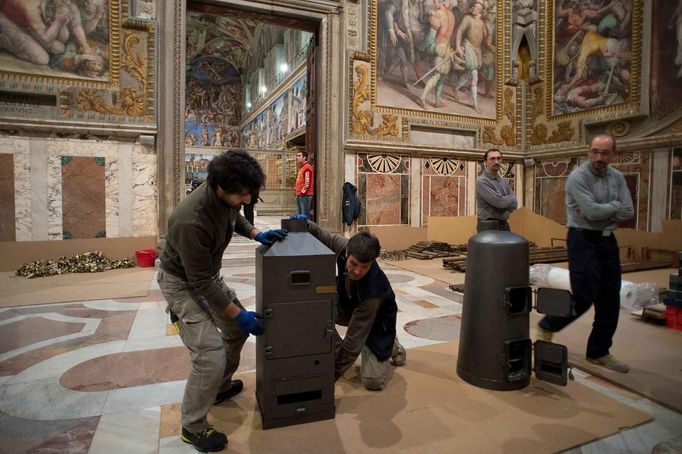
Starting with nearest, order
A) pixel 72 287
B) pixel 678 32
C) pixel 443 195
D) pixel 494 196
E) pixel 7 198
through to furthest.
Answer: pixel 494 196 → pixel 72 287 → pixel 7 198 → pixel 678 32 → pixel 443 195

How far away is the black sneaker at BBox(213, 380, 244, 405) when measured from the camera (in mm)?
2781

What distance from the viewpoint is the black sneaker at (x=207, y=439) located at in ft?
7.25

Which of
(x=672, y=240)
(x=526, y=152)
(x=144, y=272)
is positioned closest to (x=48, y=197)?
(x=144, y=272)

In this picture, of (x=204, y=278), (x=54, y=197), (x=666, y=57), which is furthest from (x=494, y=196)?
(x=54, y=197)

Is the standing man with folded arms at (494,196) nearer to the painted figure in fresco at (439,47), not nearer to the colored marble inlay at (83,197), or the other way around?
the painted figure in fresco at (439,47)

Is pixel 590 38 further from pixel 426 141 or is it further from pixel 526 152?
pixel 426 141

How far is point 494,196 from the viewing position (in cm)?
441

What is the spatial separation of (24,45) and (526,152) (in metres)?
10.7

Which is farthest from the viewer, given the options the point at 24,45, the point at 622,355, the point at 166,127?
the point at 166,127

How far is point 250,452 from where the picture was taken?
2.23 meters

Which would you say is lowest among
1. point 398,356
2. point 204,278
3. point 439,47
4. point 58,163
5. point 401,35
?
point 398,356

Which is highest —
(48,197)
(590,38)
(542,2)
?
(542,2)

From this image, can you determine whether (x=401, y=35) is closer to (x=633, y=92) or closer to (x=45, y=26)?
(x=633, y=92)

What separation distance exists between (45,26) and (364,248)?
759 centimetres
